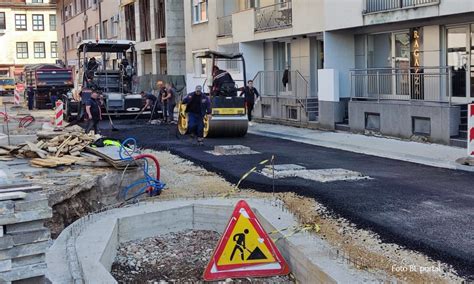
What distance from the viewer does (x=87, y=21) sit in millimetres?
59969

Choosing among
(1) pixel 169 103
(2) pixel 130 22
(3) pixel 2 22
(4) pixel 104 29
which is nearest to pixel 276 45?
(1) pixel 169 103

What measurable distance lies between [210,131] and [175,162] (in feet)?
15.5

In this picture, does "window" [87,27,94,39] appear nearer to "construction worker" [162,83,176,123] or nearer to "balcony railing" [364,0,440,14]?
"construction worker" [162,83,176,123]

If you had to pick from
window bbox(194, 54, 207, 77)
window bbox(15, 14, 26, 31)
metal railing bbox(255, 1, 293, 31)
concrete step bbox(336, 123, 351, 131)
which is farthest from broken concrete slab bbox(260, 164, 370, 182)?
window bbox(15, 14, 26, 31)

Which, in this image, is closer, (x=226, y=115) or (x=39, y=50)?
(x=226, y=115)

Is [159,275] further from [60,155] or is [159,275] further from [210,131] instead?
[210,131]

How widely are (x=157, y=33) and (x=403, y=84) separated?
24948 millimetres

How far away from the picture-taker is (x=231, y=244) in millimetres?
6746

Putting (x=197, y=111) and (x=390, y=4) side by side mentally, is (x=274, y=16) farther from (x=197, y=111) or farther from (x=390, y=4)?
(x=197, y=111)

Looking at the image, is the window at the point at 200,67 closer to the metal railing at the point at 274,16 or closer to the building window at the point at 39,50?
the metal railing at the point at 274,16

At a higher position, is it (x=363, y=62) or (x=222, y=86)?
(x=363, y=62)

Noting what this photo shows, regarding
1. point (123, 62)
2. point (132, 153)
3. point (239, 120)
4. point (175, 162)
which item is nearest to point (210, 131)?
point (239, 120)

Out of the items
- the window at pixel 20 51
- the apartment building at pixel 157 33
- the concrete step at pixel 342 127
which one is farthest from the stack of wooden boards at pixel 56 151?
the window at pixel 20 51

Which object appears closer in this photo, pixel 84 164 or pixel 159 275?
pixel 159 275
